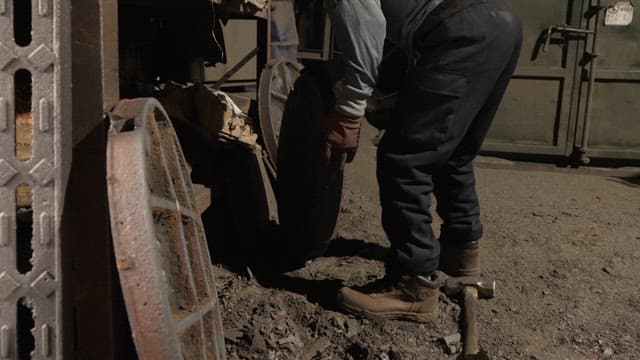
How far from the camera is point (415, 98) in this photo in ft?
9.07

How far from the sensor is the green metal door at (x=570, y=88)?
7.11 metres

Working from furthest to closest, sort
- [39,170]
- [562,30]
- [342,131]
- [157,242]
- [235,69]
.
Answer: [562,30] < [235,69] < [342,131] < [39,170] < [157,242]

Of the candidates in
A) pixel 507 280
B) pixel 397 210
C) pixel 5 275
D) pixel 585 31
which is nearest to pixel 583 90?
pixel 585 31

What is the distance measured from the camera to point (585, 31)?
7.08 metres

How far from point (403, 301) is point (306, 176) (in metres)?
0.90

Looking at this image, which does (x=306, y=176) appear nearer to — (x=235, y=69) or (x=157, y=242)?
(x=157, y=242)

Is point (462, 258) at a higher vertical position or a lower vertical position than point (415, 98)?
lower

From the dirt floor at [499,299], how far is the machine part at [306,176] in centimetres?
20

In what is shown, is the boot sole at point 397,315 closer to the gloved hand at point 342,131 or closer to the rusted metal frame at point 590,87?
the gloved hand at point 342,131

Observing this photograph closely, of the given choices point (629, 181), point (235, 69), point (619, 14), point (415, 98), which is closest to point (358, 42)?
point (415, 98)

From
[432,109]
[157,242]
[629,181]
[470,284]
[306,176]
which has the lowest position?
[629,181]

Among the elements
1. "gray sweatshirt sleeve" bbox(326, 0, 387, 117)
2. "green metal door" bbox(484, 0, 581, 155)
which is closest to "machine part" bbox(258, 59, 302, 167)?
"gray sweatshirt sleeve" bbox(326, 0, 387, 117)

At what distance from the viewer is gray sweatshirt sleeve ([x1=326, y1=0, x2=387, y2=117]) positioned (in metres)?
2.65

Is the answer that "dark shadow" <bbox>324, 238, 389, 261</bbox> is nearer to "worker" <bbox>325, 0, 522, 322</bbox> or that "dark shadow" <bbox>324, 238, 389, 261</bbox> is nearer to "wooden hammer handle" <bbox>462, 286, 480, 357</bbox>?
"wooden hammer handle" <bbox>462, 286, 480, 357</bbox>
